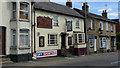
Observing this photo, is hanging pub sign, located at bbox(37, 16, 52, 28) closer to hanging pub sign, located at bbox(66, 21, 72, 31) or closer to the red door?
hanging pub sign, located at bbox(66, 21, 72, 31)

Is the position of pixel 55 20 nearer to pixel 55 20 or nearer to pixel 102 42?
pixel 55 20

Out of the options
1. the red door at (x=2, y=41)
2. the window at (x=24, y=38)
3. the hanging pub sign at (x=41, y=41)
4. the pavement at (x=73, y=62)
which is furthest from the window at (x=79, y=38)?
the red door at (x=2, y=41)

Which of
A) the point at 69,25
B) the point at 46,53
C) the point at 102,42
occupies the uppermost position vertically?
the point at 69,25

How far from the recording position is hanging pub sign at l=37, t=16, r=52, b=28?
759 inches

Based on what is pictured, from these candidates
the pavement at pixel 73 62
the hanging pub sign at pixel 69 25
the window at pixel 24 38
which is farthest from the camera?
the hanging pub sign at pixel 69 25

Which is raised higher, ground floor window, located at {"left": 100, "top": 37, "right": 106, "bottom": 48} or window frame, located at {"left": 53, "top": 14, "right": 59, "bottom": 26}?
window frame, located at {"left": 53, "top": 14, "right": 59, "bottom": 26}

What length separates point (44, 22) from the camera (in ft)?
65.6

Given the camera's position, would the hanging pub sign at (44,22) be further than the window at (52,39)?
No

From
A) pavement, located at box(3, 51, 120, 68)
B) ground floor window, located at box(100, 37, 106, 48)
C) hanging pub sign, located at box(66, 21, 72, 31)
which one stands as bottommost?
pavement, located at box(3, 51, 120, 68)

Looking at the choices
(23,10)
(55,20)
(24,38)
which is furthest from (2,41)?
(55,20)

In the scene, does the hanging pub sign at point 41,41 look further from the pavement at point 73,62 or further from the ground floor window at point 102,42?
the ground floor window at point 102,42

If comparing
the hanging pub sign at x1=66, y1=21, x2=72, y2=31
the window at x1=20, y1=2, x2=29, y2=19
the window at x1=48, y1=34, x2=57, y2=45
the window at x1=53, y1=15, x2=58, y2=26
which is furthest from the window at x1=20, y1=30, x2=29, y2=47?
the hanging pub sign at x1=66, y1=21, x2=72, y2=31

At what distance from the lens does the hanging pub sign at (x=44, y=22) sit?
1929 cm

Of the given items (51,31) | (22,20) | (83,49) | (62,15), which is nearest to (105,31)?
(83,49)
